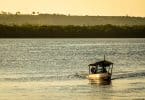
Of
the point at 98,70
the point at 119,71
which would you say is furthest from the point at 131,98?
the point at 119,71

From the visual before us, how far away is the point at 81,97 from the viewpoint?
57625mm

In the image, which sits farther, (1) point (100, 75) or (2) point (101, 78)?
(1) point (100, 75)

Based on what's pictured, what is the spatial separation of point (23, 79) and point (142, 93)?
16.8 metres

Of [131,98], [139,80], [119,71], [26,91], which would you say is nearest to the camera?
[131,98]

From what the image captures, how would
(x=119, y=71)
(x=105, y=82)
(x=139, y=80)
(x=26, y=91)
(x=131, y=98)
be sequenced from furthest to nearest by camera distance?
(x=119, y=71), (x=139, y=80), (x=105, y=82), (x=26, y=91), (x=131, y=98)

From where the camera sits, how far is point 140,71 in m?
85.1

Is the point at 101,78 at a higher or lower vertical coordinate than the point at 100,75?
lower

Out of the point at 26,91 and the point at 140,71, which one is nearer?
the point at 26,91

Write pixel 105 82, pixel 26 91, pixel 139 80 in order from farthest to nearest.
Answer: pixel 139 80
pixel 105 82
pixel 26 91

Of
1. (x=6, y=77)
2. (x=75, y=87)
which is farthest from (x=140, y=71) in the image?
(x=75, y=87)

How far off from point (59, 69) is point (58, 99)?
32964 mm

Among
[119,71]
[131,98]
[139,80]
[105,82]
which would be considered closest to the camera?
[131,98]

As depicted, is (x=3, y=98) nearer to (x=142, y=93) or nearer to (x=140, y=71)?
(x=142, y=93)

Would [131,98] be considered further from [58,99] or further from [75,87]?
[75,87]
